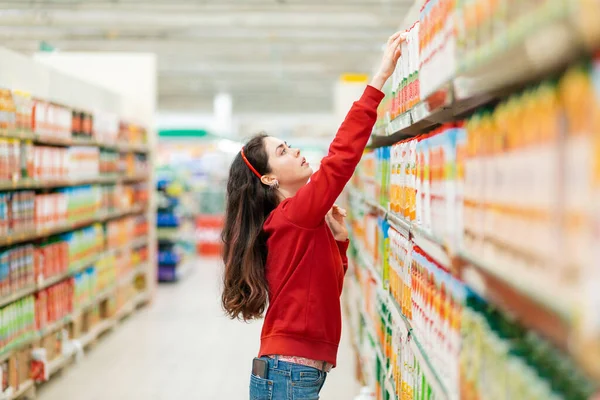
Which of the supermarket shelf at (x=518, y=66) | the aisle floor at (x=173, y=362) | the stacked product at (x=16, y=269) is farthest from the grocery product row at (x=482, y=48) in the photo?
the stacked product at (x=16, y=269)

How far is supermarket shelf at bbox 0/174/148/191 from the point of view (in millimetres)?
5168

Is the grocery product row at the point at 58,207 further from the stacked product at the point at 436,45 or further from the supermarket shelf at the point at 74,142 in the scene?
the stacked product at the point at 436,45

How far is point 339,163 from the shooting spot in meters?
2.50

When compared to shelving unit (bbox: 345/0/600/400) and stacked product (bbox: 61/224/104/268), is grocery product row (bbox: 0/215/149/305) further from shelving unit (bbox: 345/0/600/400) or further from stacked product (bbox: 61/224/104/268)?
shelving unit (bbox: 345/0/600/400)

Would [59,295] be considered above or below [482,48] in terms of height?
below

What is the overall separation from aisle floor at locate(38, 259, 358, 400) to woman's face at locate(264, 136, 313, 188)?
73.4 inches

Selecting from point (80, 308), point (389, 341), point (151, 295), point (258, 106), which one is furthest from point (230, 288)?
point (258, 106)

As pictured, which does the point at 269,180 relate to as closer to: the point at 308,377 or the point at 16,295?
the point at 308,377

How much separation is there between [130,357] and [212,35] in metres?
7.13

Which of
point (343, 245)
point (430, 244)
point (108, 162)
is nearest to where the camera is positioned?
point (430, 244)

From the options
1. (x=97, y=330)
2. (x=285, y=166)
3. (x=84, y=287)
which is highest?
(x=285, y=166)

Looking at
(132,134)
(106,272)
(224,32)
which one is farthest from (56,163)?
(224,32)

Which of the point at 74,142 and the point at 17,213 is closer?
the point at 17,213

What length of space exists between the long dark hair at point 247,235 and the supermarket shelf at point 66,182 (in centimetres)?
262
